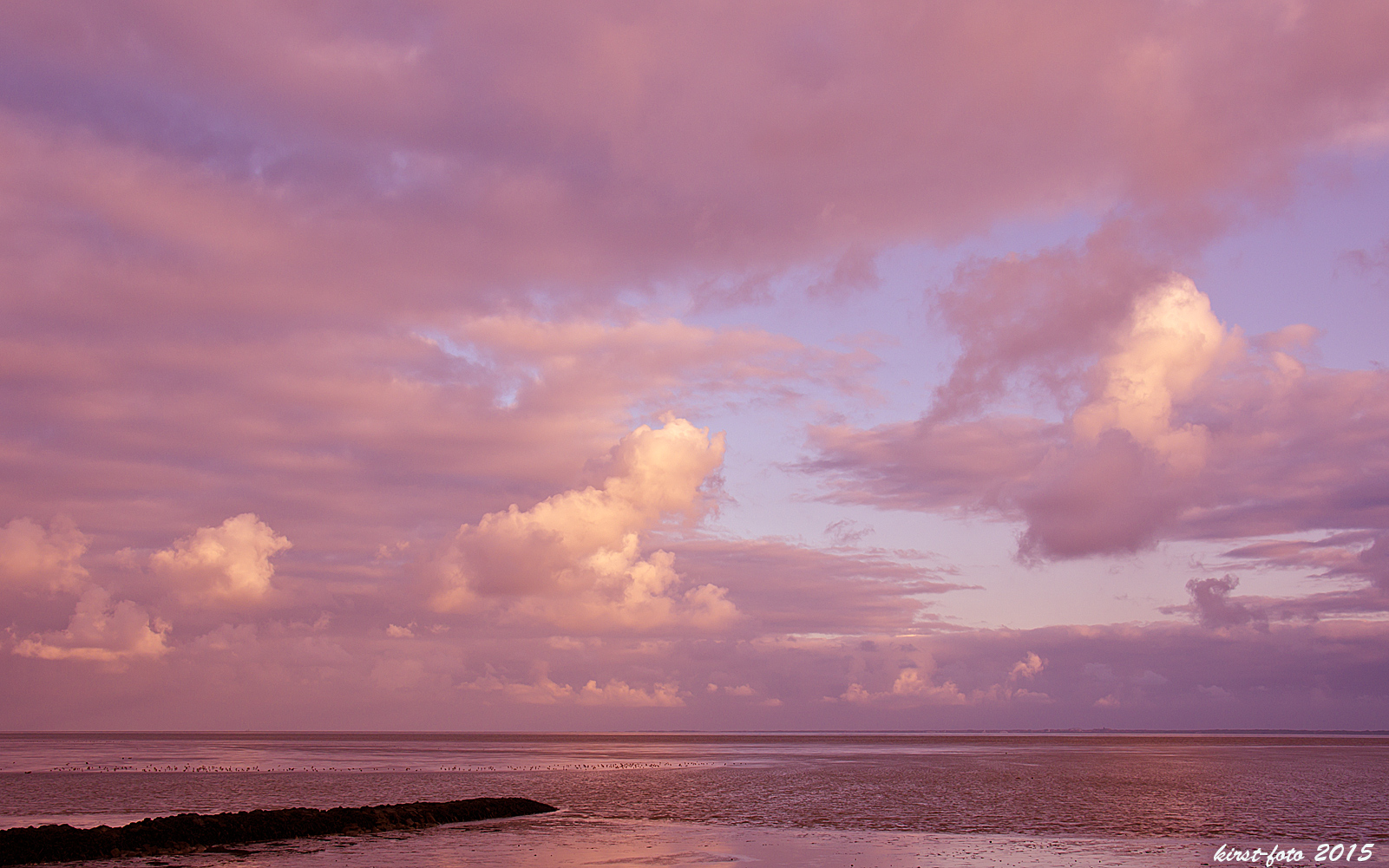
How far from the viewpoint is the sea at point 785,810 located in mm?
41031

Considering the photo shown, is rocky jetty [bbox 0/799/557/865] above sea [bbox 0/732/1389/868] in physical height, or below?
above

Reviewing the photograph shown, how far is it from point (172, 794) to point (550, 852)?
4555cm

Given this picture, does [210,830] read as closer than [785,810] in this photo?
Yes

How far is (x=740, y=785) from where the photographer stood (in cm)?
8425

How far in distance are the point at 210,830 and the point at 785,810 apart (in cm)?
3262

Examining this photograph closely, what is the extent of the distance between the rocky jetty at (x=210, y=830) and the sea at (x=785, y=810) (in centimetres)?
158

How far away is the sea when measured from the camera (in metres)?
41.0

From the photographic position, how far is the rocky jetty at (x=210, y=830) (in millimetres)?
39719

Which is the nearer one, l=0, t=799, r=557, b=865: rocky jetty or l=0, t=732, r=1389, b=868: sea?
l=0, t=799, r=557, b=865: rocky jetty

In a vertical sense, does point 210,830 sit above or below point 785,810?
above

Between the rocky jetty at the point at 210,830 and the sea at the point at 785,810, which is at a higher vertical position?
the rocky jetty at the point at 210,830

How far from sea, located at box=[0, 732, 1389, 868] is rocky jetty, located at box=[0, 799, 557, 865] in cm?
158

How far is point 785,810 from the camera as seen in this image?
62.1 metres

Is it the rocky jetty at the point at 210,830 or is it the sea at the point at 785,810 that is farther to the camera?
the sea at the point at 785,810
